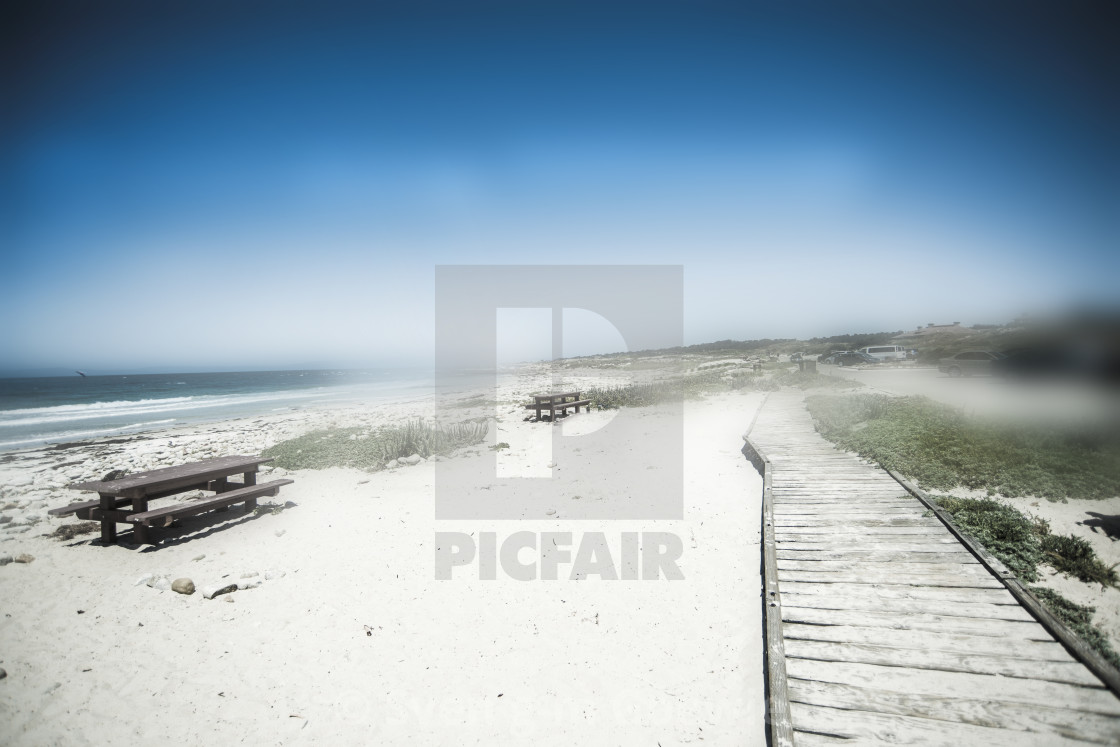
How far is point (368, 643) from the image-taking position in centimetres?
477

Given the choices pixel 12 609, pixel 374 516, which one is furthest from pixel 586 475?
pixel 12 609

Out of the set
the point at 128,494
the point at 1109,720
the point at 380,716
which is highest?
the point at 128,494

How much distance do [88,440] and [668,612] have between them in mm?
25067

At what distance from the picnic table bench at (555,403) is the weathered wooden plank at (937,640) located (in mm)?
12694

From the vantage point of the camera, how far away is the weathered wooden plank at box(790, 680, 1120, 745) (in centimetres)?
297

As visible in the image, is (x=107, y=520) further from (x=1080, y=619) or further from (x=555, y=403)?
(x=1080, y=619)

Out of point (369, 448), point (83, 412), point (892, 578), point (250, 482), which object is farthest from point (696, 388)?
point (83, 412)

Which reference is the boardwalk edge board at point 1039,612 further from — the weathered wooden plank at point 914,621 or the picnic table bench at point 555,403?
the picnic table bench at point 555,403

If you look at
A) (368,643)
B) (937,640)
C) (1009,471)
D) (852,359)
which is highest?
(852,359)

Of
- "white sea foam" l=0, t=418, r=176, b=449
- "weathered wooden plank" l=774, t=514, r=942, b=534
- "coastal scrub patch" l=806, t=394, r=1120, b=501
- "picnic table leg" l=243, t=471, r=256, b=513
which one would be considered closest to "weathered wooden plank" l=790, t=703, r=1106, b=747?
"weathered wooden plank" l=774, t=514, r=942, b=534

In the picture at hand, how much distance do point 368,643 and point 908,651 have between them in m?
5.13

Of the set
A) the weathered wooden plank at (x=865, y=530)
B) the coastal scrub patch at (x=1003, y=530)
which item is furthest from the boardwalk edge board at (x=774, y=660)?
the coastal scrub patch at (x=1003, y=530)

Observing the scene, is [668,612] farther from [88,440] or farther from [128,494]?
[88,440]

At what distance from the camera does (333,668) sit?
4402 millimetres
